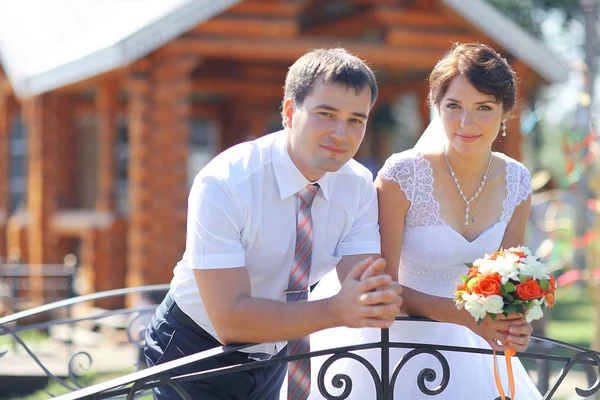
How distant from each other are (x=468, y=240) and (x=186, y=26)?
607 centimetres

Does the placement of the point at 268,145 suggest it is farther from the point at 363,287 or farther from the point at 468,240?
the point at 468,240

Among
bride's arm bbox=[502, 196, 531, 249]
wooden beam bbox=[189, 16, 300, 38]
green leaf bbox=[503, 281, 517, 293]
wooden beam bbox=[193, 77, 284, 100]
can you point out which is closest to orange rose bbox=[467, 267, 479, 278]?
green leaf bbox=[503, 281, 517, 293]

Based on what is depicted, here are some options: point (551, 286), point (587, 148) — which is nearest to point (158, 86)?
point (587, 148)

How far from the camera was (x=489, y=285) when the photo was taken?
295 cm

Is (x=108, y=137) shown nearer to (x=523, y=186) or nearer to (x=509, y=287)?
(x=523, y=186)

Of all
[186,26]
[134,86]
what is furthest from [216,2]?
[134,86]

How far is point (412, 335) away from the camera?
403 cm

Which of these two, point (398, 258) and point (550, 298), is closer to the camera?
point (550, 298)

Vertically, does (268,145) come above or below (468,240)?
above

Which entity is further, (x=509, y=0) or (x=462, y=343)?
(x=509, y=0)

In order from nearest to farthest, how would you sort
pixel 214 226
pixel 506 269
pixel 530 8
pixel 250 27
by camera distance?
pixel 214 226
pixel 506 269
pixel 250 27
pixel 530 8

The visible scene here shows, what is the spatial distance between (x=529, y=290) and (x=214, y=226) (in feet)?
3.53

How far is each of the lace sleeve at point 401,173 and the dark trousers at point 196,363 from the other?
97 centimetres

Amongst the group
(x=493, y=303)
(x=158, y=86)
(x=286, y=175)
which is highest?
(x=158, y=86)
